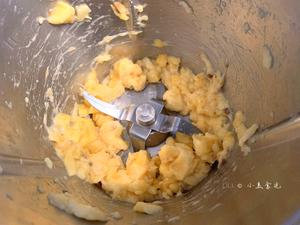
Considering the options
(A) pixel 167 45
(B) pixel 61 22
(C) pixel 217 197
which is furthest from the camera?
(A) pixel 167 45

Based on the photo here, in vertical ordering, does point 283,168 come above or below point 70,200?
above

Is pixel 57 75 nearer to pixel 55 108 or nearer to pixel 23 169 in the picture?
pixel 55 108

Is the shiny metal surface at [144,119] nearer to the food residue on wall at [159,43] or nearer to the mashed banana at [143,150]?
the mashed banana at [143,150]

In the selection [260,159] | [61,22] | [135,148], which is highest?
[61,22]

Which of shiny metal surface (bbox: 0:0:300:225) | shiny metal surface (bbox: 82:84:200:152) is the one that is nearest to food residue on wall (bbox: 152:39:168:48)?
shiny metal surface (bbox: 0:0:300:225)

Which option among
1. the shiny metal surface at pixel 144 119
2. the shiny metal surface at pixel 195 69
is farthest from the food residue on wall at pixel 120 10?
the shiny metal surface at pixel 144 119

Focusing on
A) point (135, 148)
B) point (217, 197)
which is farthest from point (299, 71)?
point (135, 148)

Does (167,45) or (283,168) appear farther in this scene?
(167,45)
